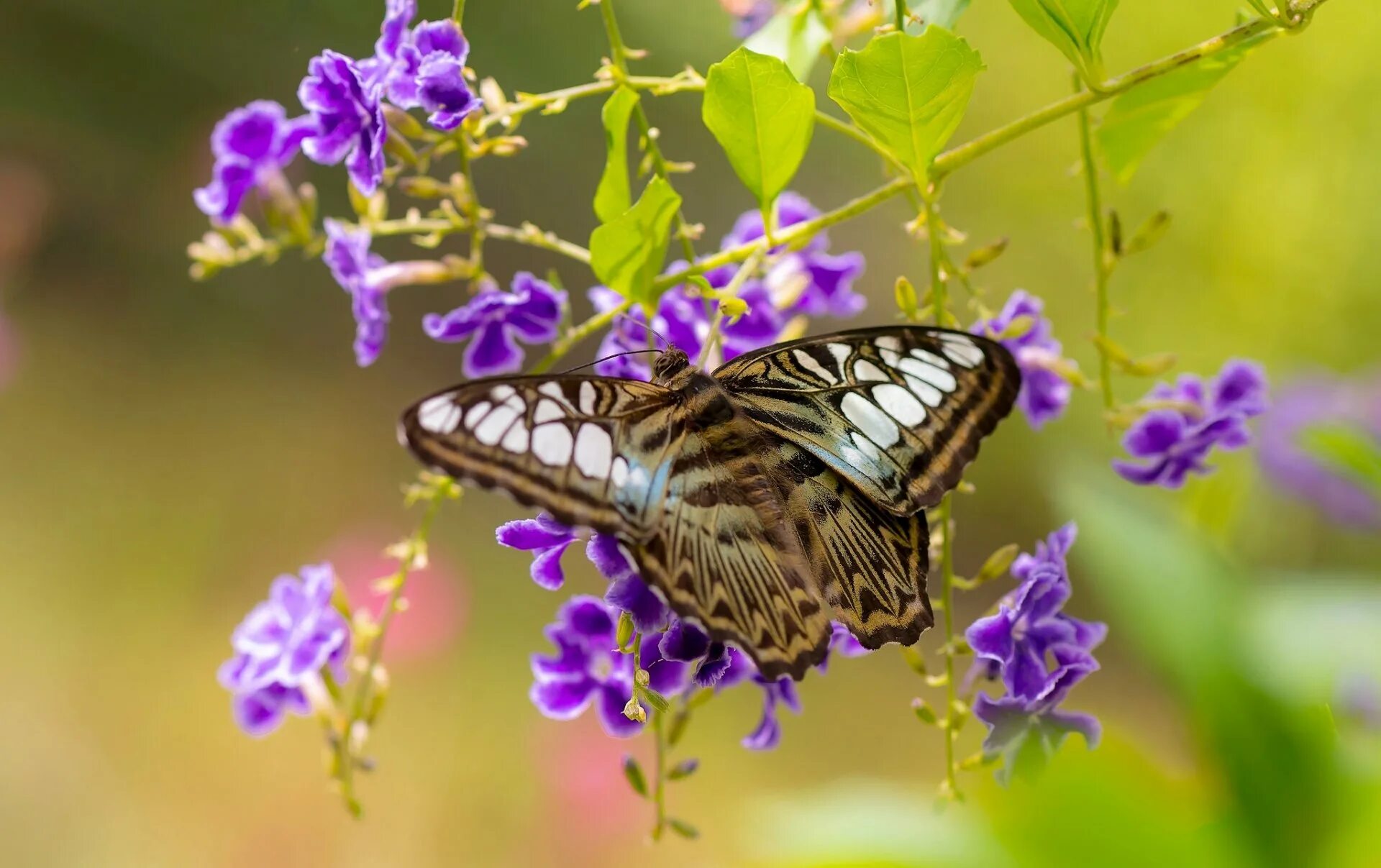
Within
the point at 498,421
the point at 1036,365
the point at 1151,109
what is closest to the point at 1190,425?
the point at 1036,365

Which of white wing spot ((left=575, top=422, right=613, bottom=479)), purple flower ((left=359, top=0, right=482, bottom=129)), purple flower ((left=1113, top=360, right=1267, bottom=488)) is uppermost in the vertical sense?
purple flower ((left=359, top=0, right=482, bottom=129))

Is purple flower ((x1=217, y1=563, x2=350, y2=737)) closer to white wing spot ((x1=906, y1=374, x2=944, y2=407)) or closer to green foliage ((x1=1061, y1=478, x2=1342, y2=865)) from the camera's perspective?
white wing spot ((x1=906, y1=374, x2=944, y2=407))

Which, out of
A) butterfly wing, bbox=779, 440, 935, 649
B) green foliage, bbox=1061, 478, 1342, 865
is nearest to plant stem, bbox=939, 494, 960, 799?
butterfly wing, bbox=779, 440, 935, 649

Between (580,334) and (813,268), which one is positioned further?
(813,268)

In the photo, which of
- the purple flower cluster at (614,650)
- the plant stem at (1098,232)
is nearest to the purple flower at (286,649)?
the purple flower cluster at (614,650)

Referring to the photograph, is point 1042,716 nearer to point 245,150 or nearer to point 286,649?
point 286,649

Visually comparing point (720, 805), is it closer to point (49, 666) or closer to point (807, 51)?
point (49, 666)

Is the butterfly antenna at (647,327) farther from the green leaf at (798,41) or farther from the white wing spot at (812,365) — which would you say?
the green leaf at (798,41)
